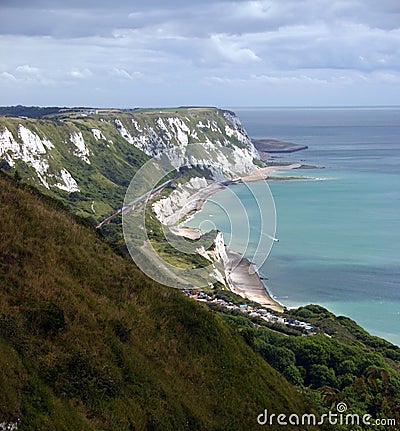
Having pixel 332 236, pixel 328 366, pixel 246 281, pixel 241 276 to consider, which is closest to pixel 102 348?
pixel 328 366

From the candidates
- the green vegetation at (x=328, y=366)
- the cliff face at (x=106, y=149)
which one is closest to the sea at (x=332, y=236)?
the green vegetation at (x=328, y=366)

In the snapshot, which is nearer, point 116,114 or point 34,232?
point 34,232

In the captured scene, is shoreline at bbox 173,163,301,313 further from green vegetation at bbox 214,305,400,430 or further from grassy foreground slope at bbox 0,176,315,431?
grassy foreground slope at bbox 0,176,315,431

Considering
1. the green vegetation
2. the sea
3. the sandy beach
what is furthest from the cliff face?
the green vegetation

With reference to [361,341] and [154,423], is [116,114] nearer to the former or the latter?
[361,341]

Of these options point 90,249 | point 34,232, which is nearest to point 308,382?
point 90,249
